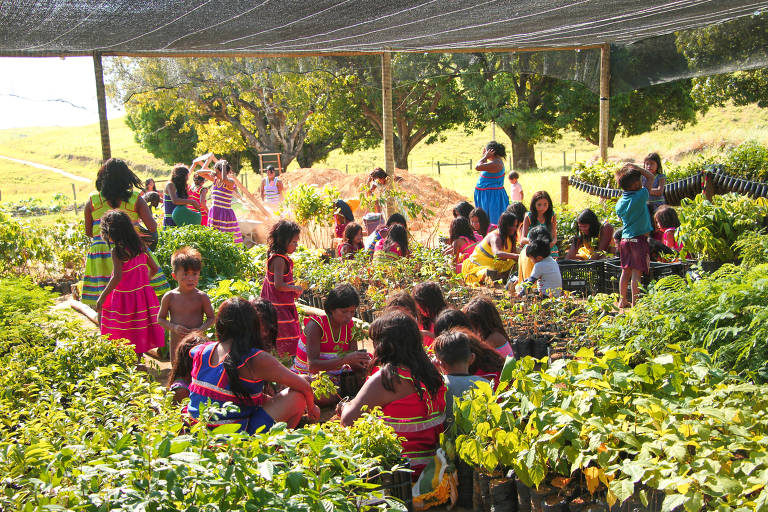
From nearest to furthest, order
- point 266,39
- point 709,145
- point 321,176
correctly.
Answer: point 266,39, point 321,176, point 709,145

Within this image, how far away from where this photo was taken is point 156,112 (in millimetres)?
35000

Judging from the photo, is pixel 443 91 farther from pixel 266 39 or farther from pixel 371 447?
pixel 371 447

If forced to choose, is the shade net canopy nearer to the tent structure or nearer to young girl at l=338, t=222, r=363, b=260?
the tent structure

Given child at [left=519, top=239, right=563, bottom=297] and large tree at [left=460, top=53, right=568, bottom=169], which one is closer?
child at [left=519, top=239, right=563, bottom=297]

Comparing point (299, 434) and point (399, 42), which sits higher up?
point (399, 42)

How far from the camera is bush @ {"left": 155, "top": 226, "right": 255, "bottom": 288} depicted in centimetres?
634

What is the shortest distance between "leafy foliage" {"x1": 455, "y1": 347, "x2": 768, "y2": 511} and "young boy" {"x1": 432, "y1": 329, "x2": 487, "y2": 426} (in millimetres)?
404

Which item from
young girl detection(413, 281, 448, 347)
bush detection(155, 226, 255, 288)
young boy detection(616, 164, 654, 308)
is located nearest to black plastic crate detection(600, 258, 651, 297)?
young boy detection(616, 164, 654, 308)

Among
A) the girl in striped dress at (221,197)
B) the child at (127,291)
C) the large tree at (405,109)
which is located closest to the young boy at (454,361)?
the child at (127,291)

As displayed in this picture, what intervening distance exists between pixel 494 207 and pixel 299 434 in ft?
23.3

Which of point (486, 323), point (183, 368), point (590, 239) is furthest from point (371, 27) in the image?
point (183, 368)

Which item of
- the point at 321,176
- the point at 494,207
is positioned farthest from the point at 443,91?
the point at 494,207

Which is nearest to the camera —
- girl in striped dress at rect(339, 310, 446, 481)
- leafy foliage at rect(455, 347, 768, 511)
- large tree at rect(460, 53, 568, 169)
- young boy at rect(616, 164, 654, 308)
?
leafy foliage at rect(455, 347, 768, 511)

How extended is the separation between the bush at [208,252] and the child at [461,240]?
2.12 m
